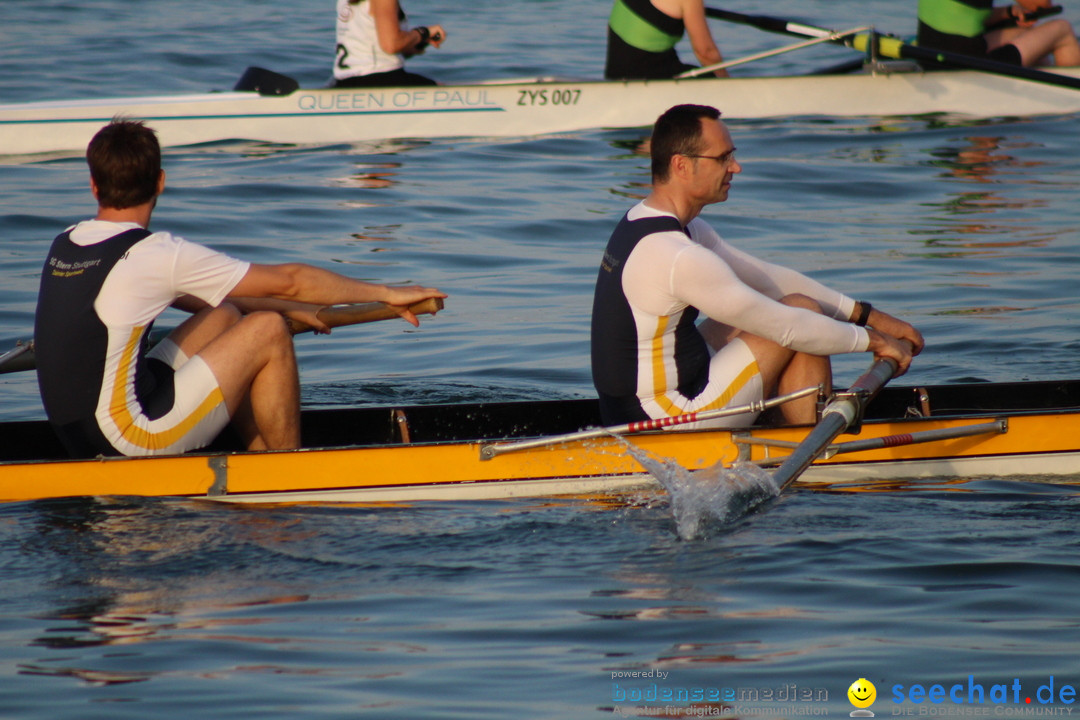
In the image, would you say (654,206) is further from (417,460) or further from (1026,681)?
(1026,681)

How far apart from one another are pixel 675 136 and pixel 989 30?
359 inches

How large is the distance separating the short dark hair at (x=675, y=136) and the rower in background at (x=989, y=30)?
28.1ft

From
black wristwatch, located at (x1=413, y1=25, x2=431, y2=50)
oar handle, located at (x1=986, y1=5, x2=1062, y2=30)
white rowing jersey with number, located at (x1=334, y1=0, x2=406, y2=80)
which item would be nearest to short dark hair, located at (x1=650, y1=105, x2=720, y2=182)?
black wristwatch, located at (x1=413, y1=25, x2=431, y2=50)

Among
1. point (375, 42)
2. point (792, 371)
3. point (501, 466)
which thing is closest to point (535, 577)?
point (501, 466)

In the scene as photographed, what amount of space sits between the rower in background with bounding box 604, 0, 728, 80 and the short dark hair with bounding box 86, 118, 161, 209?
8150mm

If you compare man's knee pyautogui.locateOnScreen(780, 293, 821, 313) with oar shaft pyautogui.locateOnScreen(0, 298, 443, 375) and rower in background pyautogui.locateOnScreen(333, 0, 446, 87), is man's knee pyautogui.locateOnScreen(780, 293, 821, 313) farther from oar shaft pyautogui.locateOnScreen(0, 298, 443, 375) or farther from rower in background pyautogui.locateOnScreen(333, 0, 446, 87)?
rower in background pyautogui.locateOnScreen(333, 0, 446, 87)

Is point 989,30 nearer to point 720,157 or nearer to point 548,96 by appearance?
point 548,96

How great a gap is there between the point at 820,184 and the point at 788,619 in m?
8.53

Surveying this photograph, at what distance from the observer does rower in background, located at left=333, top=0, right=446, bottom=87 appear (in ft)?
37.3

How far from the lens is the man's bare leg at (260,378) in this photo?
4.70 m

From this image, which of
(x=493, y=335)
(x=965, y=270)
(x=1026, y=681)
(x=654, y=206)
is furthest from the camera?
(x=965, y=270)

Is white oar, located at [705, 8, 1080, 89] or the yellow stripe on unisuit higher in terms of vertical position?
white oar, located at [705, 8, 1080, 89]

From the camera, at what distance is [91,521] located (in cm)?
460

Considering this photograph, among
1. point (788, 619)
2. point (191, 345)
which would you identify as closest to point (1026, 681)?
point (788, 619)
